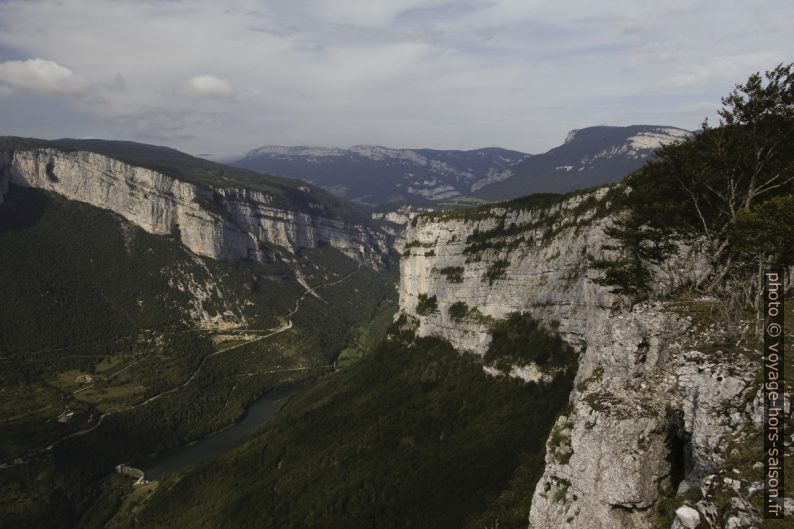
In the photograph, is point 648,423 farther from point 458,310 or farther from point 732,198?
point 458,310

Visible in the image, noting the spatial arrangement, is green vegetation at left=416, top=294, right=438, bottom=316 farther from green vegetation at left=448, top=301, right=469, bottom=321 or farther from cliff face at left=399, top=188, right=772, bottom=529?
cliff face at left=399, top=188, right=772, bottom=529

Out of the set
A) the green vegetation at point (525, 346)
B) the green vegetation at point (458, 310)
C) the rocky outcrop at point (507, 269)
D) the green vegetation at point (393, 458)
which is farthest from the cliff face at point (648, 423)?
the green vegetation at point (458, 310)

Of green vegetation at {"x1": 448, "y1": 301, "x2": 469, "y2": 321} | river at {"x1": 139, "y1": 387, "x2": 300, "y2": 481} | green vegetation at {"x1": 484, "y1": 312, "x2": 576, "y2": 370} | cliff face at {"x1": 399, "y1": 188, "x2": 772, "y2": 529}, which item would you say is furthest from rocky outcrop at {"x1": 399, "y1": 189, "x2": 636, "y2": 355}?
river at {"x1": 139, "y1": 387, "x2": 300, "y2": 481}

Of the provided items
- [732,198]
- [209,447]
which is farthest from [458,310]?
[209,447]

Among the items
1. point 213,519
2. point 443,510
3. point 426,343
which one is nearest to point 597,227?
point 443,510

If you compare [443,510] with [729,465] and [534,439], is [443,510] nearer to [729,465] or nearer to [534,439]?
[534,439]
